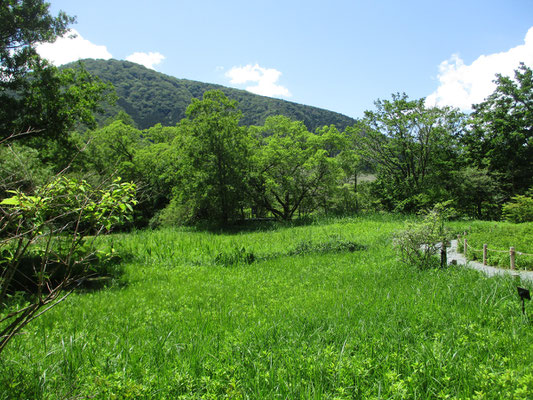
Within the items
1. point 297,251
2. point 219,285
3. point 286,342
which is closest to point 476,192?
point 297,251

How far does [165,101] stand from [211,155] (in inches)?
5080

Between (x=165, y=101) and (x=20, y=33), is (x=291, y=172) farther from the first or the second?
(x=165, y=101)

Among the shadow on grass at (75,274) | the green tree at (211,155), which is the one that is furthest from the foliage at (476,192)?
the shadow on grass at (75,274)

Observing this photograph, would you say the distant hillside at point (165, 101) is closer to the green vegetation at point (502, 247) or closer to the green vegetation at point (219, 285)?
the green vegetation at point (219, 285)

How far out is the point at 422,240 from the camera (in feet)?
24.9

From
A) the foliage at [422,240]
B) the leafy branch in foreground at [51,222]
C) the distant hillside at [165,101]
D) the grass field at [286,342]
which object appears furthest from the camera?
the distant hillside at [165,101]

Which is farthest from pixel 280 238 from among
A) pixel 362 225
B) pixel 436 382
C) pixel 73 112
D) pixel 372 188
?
pixel 372 188

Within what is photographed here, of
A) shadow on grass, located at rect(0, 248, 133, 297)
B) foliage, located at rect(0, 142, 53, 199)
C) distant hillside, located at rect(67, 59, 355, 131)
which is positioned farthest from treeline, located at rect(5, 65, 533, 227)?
distant hillside, located at rect(67, 59, 355, 131)

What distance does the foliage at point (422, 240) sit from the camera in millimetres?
7504

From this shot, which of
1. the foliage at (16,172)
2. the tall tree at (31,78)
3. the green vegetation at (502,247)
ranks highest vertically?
the tall tree at (31,78)

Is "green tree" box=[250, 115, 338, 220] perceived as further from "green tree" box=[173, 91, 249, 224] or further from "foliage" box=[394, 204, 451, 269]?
"foliage" box=[394, 204, 451, 269]

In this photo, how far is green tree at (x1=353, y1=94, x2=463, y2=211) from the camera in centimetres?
2395

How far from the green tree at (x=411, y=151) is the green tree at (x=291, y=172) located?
228 inches

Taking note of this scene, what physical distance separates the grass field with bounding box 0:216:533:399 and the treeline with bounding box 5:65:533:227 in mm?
13718
